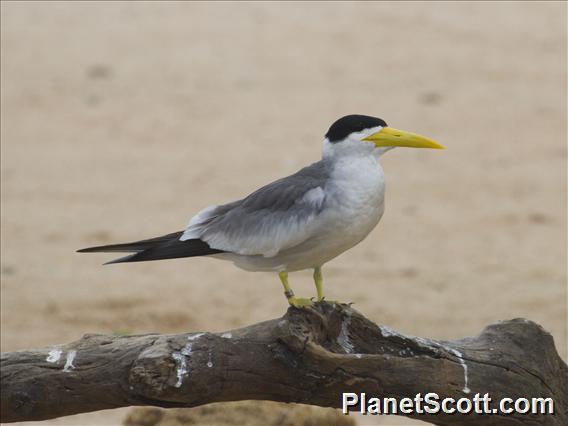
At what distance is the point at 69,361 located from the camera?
4.67 meters

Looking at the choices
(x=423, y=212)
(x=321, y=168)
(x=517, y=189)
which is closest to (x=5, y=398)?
(x=321, y=168)

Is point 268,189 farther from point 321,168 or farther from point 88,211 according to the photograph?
point 88,211

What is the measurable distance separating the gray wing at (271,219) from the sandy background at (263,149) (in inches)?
63.6

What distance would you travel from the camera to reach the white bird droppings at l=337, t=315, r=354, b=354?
495 cm

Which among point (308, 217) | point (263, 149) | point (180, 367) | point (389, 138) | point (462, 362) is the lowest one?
point (180, 367)

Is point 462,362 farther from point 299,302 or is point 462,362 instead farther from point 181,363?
point 181,363

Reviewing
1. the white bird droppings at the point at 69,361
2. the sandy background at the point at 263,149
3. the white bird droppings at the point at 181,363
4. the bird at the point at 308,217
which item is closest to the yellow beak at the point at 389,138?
the bird at the point at 308,217

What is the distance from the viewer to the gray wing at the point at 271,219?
5.20 m

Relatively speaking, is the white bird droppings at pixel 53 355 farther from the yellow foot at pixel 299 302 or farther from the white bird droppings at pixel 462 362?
the white bird droppings at pixel 462 362

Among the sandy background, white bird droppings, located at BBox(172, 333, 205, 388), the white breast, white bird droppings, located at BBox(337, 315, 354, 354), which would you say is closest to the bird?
the white breast

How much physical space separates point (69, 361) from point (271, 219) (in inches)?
42.9

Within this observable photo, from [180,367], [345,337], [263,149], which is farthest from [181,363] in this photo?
[263,149]

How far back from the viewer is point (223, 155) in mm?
11320

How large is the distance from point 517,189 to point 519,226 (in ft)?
2.24
